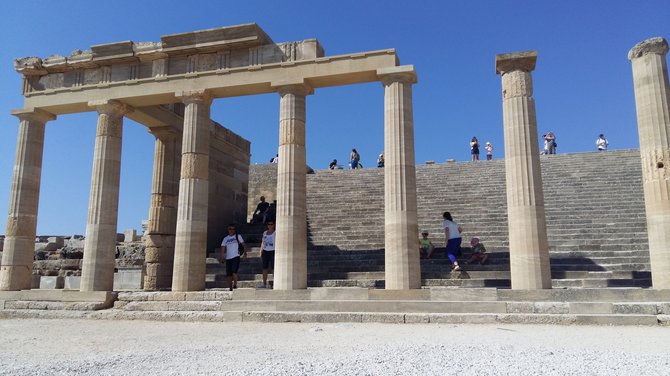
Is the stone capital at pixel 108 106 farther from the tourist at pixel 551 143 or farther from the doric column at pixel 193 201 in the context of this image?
the tourist at pixel 551 143

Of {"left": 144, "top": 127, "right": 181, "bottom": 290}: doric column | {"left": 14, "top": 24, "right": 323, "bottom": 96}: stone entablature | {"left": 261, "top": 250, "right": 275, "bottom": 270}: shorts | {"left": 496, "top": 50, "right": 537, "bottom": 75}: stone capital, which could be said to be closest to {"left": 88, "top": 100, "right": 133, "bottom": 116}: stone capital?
{"left": 14, "top": 24, "right": 323, "bottom": 96}: stone entablature

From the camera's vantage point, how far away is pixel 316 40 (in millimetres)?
14539

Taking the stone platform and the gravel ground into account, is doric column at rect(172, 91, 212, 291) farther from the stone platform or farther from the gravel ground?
the gravel ground

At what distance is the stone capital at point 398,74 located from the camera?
44.2 ft

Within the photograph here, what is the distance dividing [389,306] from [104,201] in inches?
356

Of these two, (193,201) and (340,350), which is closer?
(340,350)

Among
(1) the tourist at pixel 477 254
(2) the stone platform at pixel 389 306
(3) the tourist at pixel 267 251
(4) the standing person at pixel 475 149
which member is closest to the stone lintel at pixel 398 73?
(1) the tourist at pixel 477 254

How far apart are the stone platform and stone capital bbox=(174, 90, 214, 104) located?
5458mm

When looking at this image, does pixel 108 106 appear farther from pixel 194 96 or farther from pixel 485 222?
pixel 485 222

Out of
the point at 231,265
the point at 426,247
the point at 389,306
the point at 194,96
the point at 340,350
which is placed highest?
the point at 194,96

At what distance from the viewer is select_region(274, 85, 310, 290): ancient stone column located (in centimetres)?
1341

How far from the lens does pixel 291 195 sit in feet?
45.3

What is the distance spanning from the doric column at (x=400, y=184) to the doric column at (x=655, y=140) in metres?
5.16

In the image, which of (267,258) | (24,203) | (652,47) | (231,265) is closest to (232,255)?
(231,265)
